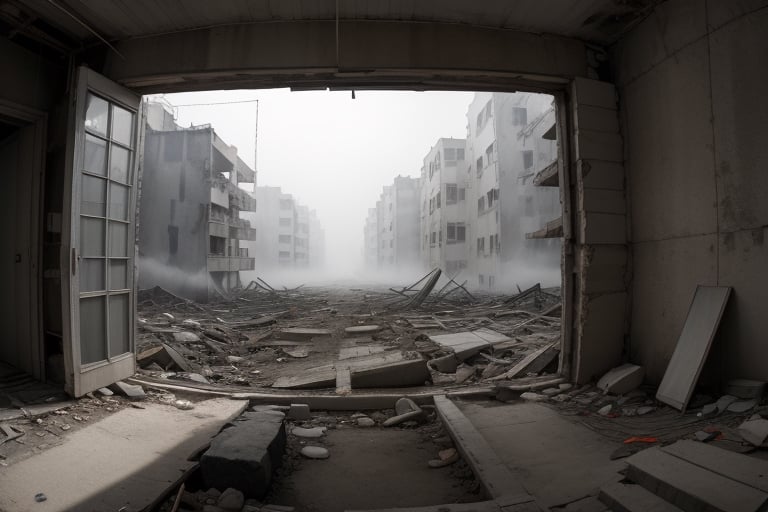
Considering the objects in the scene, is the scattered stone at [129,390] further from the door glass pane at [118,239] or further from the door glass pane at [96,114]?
the door glass pane at [96,114]

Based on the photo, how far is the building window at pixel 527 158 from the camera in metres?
25.8

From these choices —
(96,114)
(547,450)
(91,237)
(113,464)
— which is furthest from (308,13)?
(547,450)

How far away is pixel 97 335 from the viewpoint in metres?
5.12

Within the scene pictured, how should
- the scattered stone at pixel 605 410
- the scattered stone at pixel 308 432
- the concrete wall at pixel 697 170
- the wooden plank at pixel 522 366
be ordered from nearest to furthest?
the concrete wall at pixel 697 170 → the scattered stone at pixel 605 410 → the scattered stone at pixel 308 432 → the wooden plank at pixel 522 366

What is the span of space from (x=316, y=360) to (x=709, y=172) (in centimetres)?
698

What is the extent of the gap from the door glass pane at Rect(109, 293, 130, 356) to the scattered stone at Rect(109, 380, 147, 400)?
0.43 meters

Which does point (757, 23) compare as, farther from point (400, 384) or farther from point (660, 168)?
point (400, 384)

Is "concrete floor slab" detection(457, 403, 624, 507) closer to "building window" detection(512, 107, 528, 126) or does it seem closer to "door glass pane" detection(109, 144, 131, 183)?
"door glass pane" detection(109, 144, 131, 183)

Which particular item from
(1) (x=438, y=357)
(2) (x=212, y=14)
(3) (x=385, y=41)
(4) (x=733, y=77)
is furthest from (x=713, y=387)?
(2) (x=212, y=14)

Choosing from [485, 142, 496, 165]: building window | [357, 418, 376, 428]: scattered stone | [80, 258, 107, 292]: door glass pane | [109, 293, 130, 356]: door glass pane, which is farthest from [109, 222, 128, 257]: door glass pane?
[485, 142, 496, 165]: building window

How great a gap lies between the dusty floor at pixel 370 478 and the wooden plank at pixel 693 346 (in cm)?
231

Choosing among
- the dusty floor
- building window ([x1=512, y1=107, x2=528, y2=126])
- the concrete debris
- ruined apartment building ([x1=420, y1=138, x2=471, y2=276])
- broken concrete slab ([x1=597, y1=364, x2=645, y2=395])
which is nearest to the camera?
the dusty floor

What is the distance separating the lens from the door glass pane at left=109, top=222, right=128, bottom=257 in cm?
535

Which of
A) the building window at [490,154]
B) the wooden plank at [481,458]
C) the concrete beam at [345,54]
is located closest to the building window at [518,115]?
the building window at [490,154]
